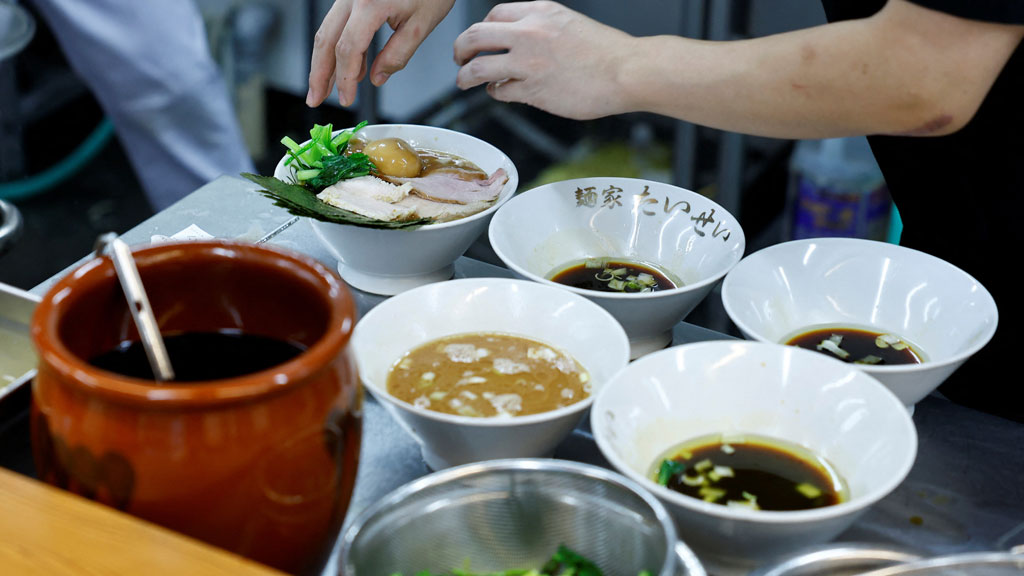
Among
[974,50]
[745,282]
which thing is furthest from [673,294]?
[974,50]

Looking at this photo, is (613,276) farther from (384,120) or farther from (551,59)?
(384,120)

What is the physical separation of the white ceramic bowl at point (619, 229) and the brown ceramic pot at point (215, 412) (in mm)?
493

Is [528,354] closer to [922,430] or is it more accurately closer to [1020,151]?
[922,430]

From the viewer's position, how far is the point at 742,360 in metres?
1.14

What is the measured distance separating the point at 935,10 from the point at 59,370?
0.90 m

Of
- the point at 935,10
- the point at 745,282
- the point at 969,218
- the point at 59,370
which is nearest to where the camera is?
the point at 59,370

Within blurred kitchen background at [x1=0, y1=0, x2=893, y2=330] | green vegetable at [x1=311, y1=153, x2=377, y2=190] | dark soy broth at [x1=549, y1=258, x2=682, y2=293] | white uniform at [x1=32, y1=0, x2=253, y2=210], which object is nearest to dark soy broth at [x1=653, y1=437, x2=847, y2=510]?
dark soy broth at [x1=549, y1=258, x2=682, y2=293]

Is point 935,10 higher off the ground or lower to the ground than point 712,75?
higher

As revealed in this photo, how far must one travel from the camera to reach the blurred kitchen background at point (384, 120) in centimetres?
298

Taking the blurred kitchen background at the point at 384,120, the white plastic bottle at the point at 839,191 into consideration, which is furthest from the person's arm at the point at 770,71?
the white plastic bottle at the point at 839,191

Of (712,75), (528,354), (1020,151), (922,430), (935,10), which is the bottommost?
(922,430)

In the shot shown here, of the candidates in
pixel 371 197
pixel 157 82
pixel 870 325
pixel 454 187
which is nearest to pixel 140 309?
pixel 371 197

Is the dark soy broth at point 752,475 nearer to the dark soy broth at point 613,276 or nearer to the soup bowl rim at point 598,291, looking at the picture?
the soup bowl rim at point 598,291

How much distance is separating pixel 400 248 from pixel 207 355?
511 mm
